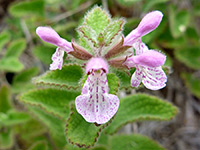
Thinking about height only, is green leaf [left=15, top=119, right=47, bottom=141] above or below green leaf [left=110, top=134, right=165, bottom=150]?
above

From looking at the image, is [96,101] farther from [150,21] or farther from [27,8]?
[27,8]

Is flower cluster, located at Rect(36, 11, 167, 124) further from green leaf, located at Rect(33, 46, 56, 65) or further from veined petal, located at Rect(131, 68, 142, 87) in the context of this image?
green leaf, located at Rect(33, 46, 56, 65)

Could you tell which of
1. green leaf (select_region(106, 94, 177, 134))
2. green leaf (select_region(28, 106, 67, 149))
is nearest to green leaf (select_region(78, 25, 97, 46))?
green leaf (select_region(106, 94, 177, 134))

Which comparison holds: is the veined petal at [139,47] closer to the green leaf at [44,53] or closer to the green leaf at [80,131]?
the green leaf at [80,131]

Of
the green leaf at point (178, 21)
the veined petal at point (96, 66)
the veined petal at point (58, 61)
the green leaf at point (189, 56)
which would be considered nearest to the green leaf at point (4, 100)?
the veined petal at point (58, 61)

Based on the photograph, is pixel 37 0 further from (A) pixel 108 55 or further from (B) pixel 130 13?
(A) pixel 108 55

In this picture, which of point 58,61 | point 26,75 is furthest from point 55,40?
point 26,75
